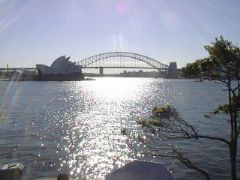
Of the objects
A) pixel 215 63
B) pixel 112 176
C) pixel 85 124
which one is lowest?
pixel 85 124

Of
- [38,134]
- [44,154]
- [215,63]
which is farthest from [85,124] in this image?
[215,63]

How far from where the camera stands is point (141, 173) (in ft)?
35.2

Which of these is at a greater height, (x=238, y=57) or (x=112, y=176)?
(x=238, y=57)

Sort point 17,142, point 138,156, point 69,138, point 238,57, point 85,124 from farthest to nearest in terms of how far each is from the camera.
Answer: point 85,124 < point 69,138 < point 17,142 < point 138,156 < point 238,57

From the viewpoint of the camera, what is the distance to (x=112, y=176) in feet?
35.4

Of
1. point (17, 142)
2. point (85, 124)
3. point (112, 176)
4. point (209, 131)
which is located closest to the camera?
point (112, 176)

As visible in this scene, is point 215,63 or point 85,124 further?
point 85,124

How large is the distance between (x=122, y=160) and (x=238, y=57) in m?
18.8

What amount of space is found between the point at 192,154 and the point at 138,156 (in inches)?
194

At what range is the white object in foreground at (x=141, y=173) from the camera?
10750mm

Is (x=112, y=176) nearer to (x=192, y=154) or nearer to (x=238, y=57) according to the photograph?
(x=238, y=57)

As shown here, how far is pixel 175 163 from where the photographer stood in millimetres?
29891

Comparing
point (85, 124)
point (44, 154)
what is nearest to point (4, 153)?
point (44, 154)

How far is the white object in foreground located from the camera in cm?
1075
